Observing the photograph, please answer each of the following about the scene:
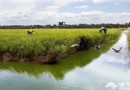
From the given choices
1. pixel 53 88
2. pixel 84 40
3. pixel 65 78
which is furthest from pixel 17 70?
pixel 84 40

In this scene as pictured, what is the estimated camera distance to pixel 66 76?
15.8 m

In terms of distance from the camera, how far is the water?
13469mm

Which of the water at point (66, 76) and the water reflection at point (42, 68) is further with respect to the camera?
the water reflection at point (42, 68)

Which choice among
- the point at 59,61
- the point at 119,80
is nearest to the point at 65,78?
the point at 119,80

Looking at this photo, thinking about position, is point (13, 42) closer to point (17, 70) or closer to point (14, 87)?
point (17, 70)

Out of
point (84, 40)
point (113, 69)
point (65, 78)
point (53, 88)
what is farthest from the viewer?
point (84, 40)

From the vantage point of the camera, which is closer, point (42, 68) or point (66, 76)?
point (66, 76)

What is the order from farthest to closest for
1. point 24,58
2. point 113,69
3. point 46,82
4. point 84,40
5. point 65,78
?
point 84,40
point 24,58
point 113,69
point 65,78
point 46,82

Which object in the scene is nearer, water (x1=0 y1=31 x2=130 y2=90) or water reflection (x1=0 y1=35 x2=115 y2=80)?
water (x1=0 y1=31 x2=130 y2=90)

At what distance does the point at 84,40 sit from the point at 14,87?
15.7 m

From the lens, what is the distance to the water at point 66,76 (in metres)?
13.5

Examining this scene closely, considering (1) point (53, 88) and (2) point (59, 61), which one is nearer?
(1) point (53, 88)

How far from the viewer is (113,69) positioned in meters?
17.5

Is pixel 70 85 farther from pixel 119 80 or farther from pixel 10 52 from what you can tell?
pixel 10 52
